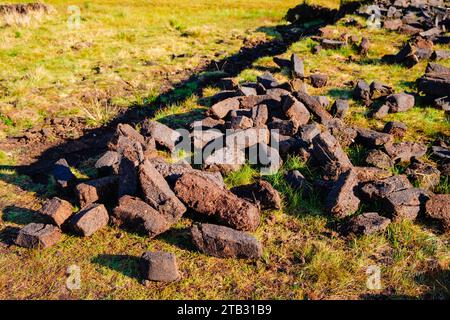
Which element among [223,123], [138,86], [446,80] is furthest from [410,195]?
[138,86]

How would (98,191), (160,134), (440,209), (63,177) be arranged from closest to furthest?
(440,209) < (98,191) < (63,177) < (160,134)

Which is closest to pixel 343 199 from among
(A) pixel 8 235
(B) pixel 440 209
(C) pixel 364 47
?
(B) pixel 440 209

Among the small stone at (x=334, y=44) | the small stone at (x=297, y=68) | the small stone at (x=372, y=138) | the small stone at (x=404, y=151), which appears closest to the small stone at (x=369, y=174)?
the small stone at (x=404, y=151)

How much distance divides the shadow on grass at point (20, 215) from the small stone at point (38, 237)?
1.49ft

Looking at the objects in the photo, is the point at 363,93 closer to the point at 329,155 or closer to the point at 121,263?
the point at 329,155

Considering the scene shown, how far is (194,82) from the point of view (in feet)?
34.1

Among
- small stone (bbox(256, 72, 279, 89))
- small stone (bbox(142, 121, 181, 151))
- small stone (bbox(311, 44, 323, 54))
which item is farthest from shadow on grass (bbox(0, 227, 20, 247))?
small stone (bbox(311, 44, 323, 54))

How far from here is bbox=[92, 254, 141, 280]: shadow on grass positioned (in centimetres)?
428

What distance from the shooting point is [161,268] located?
4102mm

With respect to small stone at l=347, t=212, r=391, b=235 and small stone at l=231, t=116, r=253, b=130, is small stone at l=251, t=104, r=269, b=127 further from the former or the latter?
small stone at l=347, t=212, r=391, b=235

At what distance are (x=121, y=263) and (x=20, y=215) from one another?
173 cm

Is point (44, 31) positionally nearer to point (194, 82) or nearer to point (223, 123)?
point (194, 82)

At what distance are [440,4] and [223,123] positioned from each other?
1318cm

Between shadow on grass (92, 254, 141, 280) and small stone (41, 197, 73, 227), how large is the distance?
0.71 metres
